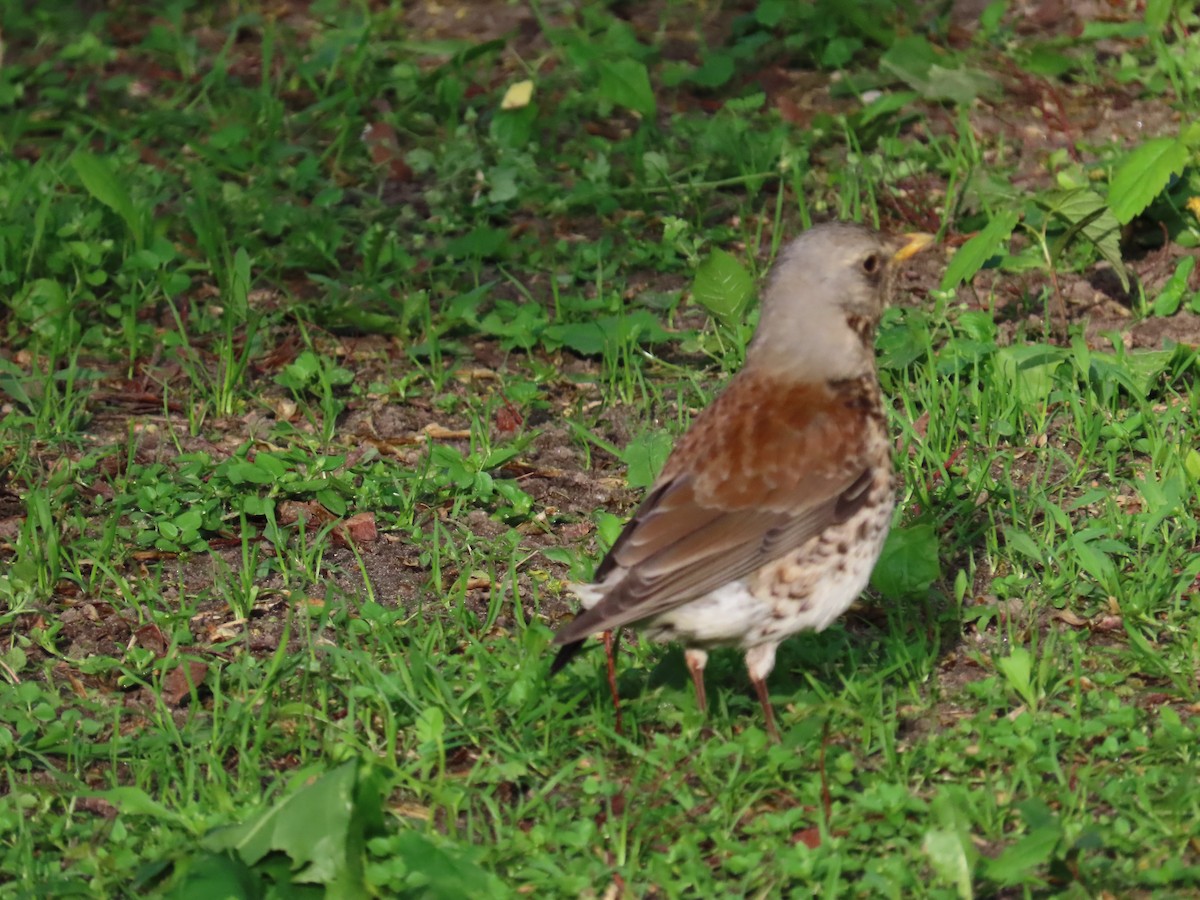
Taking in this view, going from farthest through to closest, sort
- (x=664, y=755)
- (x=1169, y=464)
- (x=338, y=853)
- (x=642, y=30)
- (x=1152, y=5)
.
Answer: (x=642, y=30) < (x=1152, y=5) < (x=1169, y=464) < (x=664, y=755) < (x=338, y=853)

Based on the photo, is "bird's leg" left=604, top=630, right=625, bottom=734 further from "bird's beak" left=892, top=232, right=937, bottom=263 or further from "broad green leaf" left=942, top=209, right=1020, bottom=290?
"broad green leaf" left=942, top=209, right=1020, bottom=290

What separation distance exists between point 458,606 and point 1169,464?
221 centimetres

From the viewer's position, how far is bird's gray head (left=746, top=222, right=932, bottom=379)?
441 centimetres

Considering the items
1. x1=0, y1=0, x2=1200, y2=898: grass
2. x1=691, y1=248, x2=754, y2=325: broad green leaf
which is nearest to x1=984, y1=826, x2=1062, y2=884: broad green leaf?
x1=0, y1=0, x2=1200, y2=898: grass

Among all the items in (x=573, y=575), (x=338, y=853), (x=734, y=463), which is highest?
(x=734, y=463)

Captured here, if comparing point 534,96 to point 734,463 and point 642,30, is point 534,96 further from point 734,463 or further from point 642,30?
point 734,463

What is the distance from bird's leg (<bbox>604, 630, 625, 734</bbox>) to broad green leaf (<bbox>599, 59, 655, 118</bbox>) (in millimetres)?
3607

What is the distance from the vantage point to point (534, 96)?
7809 millimetres

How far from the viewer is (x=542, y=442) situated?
599 cm

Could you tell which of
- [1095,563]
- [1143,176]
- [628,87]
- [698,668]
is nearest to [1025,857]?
[698,668]

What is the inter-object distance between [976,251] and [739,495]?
2.21 metres

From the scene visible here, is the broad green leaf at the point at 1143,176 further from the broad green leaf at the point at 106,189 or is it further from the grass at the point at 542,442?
the broad green leaf at the point at 106,189

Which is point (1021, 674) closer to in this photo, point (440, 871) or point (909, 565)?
point (909, 565)

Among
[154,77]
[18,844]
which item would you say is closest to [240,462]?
[18,844]
